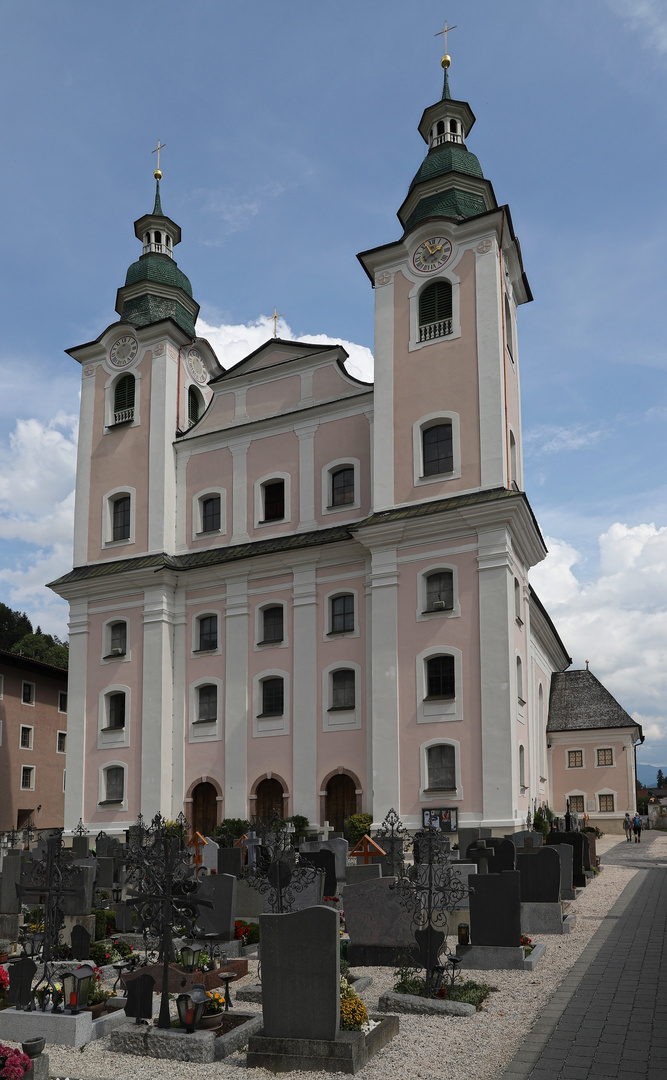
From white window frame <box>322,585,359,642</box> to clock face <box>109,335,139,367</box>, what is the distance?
12.2 m

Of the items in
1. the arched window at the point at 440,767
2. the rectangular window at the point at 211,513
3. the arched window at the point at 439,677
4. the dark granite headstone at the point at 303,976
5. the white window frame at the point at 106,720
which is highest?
the rectangular window at the point at 211,513

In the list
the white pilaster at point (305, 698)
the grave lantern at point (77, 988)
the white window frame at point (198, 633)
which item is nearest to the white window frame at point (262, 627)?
the white pilaster at point (305, 698)

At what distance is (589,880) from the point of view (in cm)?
2319

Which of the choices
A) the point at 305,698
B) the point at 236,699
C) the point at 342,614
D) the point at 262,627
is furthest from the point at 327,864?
the point at 262,627

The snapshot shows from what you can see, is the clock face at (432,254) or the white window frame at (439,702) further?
the clock face at (432,254)

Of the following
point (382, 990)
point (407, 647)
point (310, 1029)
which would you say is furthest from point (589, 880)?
point (310, 1029)

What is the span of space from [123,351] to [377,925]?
1069 inches

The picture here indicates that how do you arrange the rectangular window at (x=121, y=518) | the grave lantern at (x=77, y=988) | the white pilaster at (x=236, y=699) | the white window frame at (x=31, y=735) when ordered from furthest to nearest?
the white window frame at (x=31, y=735)
the rectangular window at (x=121, y=518)
the white pilaster at (x=236, y=699)
the grave lantern at (x=77, y=988)

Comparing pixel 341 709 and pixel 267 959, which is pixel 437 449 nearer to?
pixel 341 709

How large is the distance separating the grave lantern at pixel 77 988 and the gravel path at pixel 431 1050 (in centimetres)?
51

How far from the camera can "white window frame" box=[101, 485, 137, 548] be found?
33.8m

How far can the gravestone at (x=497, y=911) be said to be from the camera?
41.2 feet

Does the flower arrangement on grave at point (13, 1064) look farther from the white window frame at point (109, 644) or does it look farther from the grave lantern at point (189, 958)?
the white window frame at point (109, 644)

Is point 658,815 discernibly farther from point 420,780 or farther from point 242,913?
point 242,913
